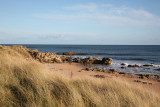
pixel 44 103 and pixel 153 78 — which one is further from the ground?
pixel 44 103

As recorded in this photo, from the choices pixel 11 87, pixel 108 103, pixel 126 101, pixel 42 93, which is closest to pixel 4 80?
pixel 11 87

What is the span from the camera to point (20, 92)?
13.4 feet

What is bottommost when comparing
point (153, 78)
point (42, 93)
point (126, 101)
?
point (153, 78)

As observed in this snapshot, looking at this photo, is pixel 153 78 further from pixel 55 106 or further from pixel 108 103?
pixel 55 106

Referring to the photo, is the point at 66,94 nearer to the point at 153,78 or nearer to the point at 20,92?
the point at 20,92

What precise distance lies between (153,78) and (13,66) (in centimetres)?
1130

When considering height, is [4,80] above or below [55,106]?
above

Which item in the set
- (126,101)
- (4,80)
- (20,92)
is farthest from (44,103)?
(126,101)

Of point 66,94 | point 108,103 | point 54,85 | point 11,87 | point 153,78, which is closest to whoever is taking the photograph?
point 108,103

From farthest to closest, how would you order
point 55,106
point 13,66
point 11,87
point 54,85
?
point 13,66 < point 54,85 < point 11,87 < point 55,106

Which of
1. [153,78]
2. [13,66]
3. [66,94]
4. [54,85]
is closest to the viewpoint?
[66,94]

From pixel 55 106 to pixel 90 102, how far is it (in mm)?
984

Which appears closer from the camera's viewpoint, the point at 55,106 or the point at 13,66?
the point at 55,106

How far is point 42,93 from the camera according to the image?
3.82 meters
